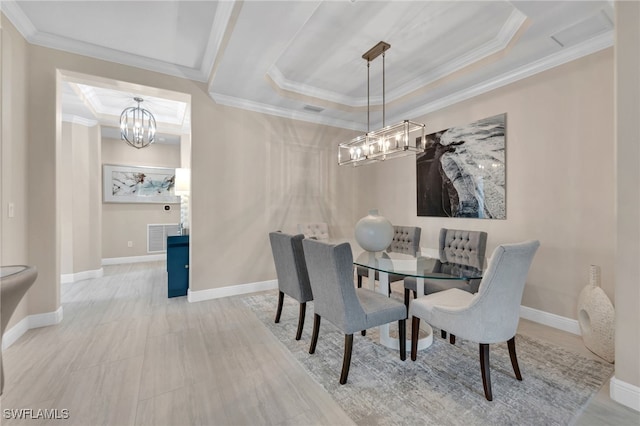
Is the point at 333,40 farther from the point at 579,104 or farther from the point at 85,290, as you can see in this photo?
the point at 85,290

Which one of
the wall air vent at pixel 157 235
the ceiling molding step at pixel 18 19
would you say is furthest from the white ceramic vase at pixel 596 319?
the wall air vent at pixel 157 235

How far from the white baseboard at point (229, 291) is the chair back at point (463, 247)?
2527 millimetres

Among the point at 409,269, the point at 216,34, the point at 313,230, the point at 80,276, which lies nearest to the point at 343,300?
the point at 409,269

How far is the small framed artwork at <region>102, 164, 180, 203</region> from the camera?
19.3 feet

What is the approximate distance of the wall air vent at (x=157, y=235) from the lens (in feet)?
20.7

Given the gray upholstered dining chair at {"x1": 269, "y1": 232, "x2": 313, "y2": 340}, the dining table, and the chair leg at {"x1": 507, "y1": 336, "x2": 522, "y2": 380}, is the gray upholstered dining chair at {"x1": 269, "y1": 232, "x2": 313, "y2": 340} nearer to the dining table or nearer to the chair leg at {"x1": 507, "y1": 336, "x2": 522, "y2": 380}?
the dining table

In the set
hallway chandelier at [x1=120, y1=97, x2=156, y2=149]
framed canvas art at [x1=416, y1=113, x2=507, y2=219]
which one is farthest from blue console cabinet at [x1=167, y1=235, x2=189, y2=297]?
framed canvas art at [x1=416, y1=113, x2=507, y2=219]

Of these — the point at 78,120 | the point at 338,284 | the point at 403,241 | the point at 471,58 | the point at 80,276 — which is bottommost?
the point at 80,276

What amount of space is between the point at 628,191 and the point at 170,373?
3.33 metres

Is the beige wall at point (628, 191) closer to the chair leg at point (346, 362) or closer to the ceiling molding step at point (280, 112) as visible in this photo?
the chair leg at point (346, 362)

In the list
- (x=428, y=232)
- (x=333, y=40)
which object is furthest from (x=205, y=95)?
(x=428, y=232)

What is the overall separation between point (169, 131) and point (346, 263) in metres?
5.00

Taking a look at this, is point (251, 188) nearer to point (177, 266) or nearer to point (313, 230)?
point (313, 230)

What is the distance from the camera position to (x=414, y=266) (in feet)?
7.30
